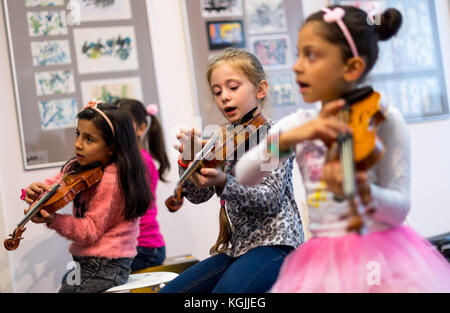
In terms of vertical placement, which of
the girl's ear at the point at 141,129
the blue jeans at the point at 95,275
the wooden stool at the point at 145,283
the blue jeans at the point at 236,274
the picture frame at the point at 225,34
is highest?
the picture frame at the point at 225,34

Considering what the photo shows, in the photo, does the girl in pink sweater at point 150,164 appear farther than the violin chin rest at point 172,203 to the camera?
Yes

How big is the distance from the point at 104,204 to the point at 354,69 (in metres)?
1.03

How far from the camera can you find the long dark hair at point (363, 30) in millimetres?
919

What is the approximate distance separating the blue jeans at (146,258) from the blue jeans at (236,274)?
3.10 feet

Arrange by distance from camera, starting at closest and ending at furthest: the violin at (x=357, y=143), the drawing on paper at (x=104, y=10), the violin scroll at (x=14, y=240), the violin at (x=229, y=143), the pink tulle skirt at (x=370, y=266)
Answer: the violin at (x=357, y=143) < the pink tulle skirt at (x=370, y=266) < the violin at (x=229, y=143) < the violin scroll at (x=14, y=240) < the drawing on paper at (x=104, y=10)

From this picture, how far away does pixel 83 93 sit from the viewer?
8.11 ft

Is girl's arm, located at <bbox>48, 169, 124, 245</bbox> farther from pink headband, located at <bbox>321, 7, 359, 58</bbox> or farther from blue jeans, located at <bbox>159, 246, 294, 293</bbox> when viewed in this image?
pink headband, located at <bbox>321, 7, 359, 58</bbox>

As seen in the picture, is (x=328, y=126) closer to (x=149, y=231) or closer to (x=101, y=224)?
(x=101, y=224)

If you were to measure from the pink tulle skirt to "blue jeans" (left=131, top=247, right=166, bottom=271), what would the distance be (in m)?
1.38

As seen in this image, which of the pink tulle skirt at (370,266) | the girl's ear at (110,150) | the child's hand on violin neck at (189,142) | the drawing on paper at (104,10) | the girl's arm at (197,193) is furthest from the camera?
the drawing on paper at (104,10)

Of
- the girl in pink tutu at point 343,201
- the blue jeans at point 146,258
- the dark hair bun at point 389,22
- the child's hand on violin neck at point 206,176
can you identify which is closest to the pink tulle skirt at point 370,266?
the girl in pink tutu at point 343,201

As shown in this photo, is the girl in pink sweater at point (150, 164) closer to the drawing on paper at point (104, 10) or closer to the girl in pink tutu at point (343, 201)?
the drawing on paper at point (104, 10)

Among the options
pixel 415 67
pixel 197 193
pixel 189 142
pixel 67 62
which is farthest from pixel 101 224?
pixel 415 67
